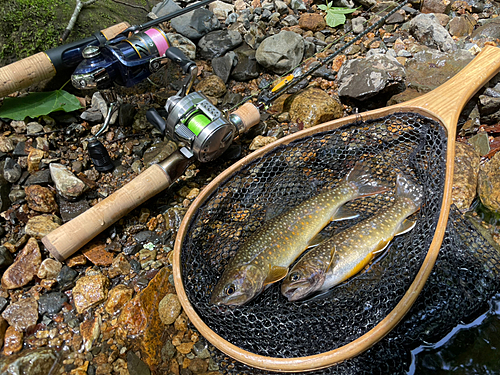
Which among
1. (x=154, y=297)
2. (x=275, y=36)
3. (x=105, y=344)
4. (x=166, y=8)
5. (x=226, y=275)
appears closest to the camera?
(x=226, y=275)

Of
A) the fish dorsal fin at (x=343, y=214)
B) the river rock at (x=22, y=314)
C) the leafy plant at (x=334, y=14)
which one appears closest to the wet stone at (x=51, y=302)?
Answer: the river rock at (x=22, y=314)

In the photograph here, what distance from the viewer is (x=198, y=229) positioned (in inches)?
105

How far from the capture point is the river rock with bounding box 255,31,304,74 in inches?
172

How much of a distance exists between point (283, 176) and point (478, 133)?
6.82 feet

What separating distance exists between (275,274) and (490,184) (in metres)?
2.02

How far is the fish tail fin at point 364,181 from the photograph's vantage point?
288cm

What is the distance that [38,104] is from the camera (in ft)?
12.3

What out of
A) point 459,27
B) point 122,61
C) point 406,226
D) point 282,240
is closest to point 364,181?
point 406,226

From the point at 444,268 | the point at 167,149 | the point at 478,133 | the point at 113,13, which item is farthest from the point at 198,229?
the point at 113,13

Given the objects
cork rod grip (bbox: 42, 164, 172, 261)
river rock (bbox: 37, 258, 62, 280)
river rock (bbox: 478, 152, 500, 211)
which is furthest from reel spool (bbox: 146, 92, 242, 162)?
river rock (bbox: 478, 152, 500, 211)

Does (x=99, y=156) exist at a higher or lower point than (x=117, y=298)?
higher

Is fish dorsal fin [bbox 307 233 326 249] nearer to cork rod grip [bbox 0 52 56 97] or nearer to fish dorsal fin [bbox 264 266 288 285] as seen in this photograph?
fish dorsal fin [bbox 264 266 288 285]

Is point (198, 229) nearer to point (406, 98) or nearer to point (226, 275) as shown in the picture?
point (226, 275)

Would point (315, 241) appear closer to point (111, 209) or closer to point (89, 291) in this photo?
point (111, 209)
